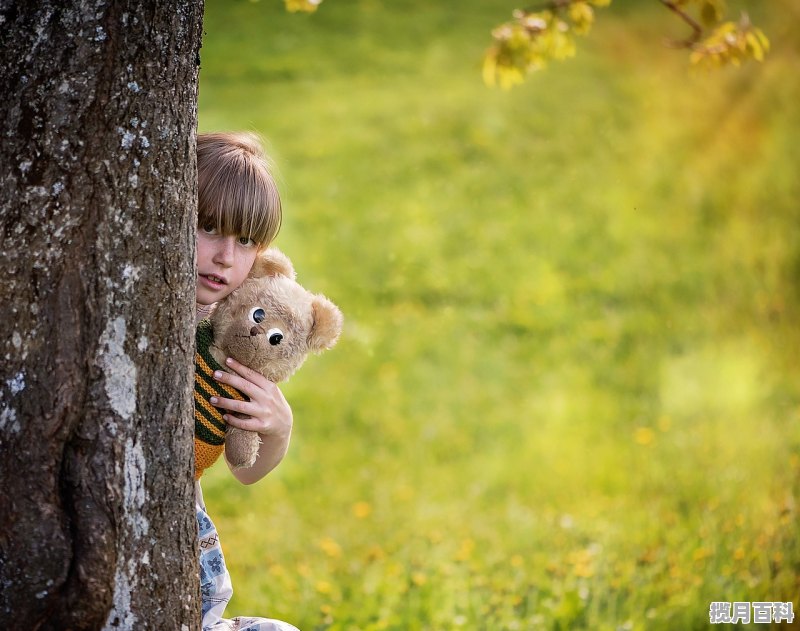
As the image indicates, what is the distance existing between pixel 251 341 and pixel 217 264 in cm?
21

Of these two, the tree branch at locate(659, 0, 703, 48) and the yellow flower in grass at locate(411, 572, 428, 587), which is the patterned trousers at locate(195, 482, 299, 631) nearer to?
the yellow flower in grass at locate(411, 572, 428, 587)

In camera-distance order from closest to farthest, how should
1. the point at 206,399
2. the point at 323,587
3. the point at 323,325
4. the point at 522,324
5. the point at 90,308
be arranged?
the point at 90,308
the point at 206,399
the point at 323,325
the point at 323,587
the point at 522,324

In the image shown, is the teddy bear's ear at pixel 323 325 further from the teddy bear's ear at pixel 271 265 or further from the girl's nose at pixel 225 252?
the girl's nose at pixel 225 252

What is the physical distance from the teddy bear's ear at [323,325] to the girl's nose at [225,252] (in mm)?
252

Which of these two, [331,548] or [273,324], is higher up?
[273,324]

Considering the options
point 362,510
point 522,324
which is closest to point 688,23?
point 362,510

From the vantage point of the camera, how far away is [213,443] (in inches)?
91.7

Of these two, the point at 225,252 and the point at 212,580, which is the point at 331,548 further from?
the point at 225,252

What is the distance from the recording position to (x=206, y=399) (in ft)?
7.50

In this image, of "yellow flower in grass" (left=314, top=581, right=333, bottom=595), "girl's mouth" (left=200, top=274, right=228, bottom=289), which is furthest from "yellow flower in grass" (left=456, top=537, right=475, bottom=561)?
"girl's mouth" (left=200, top=274, right=228, bottom=289)

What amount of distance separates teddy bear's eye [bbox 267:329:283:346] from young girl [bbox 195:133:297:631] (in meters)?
0.11

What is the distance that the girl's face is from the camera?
232 cm

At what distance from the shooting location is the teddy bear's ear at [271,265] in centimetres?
246

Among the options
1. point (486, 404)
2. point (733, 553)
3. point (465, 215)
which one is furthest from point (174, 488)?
point (465, 215)
